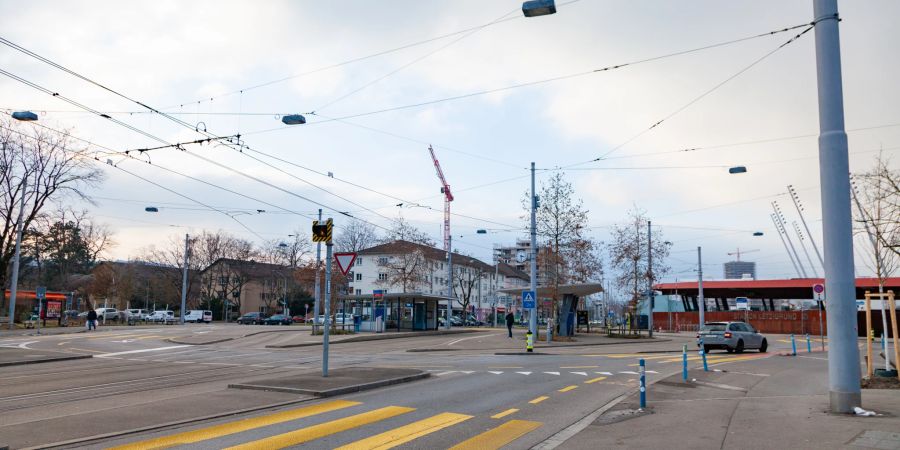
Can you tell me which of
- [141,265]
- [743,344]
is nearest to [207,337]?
[743,344]

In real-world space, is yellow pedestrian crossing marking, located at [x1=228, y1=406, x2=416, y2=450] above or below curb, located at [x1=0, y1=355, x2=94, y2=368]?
above

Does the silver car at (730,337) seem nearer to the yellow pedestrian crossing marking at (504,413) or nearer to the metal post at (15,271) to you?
the yellow pedestrian crossing marking at (504,413)

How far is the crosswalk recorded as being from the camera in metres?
8.15

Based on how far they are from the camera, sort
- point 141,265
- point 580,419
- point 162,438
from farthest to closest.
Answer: point 141,265 → point 580,419 → point 162,438

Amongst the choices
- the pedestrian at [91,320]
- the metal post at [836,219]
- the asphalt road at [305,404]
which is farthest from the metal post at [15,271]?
the metal post at [836,219]

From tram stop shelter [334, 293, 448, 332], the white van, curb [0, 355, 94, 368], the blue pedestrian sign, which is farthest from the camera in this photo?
the white van

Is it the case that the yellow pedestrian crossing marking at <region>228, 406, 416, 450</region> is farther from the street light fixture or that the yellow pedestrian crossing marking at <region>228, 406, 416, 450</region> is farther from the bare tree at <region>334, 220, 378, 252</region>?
the bare tree at <region>334, 220, 378, 252</region>

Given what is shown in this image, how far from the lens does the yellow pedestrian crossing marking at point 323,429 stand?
26.6 feet

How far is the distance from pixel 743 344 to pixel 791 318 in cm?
3390

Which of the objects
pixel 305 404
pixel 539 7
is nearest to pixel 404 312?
pixel 305 404

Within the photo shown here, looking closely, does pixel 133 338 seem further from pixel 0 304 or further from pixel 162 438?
pixel 162 438

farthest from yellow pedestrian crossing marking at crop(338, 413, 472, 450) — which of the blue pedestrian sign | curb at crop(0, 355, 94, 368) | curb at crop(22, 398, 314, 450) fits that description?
the blue pedestrian sign

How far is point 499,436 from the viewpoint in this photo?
889 centimetres

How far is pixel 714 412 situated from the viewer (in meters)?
10.8
